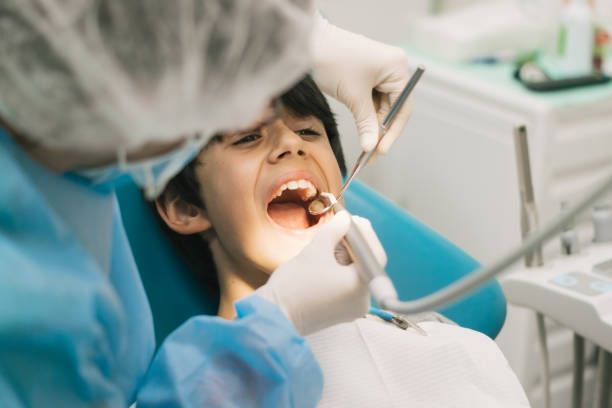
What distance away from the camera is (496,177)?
7.09 feet

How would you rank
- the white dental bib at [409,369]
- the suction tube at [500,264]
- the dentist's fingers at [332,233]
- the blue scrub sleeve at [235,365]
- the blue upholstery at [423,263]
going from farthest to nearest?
the blue upholstery at [423,263], the white dental bib at [409,369], the dentist's fingers at [332,233], the blue scrub sleeve at [235,365], the suction tube at [500,264]

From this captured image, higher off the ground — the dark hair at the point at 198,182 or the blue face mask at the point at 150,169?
the blue face mask at the point at 150,169

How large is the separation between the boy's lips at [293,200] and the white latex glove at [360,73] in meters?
0.13

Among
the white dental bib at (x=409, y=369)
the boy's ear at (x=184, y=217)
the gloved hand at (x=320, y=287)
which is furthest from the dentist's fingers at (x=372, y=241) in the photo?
the boy's ear at (x=184, y=217)

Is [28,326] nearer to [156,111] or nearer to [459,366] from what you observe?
[156,111]

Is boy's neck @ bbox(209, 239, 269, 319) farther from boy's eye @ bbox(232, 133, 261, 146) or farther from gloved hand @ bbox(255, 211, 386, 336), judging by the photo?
gloved hand @ bbox(255, 211, 386, 336)

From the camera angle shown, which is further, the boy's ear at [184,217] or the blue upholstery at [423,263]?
the blue upholstery at [423,263]

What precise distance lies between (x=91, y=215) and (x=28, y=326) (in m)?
Answer: 0.17

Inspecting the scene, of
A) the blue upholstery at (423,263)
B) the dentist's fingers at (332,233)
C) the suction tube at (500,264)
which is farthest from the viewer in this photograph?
the blue upholstery at (423,263)

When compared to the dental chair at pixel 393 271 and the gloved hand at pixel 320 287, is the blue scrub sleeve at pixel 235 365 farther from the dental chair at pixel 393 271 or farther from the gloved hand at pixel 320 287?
the dental chair at pixel 393 271

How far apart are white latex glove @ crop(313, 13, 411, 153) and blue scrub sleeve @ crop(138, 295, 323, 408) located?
526 mm

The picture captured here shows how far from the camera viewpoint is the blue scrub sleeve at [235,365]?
97 centimetres

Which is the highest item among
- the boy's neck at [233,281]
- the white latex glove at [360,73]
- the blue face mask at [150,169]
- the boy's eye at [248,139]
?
the blue face mask at [150,169]

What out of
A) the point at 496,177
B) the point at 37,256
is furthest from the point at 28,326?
the point at 496,177
